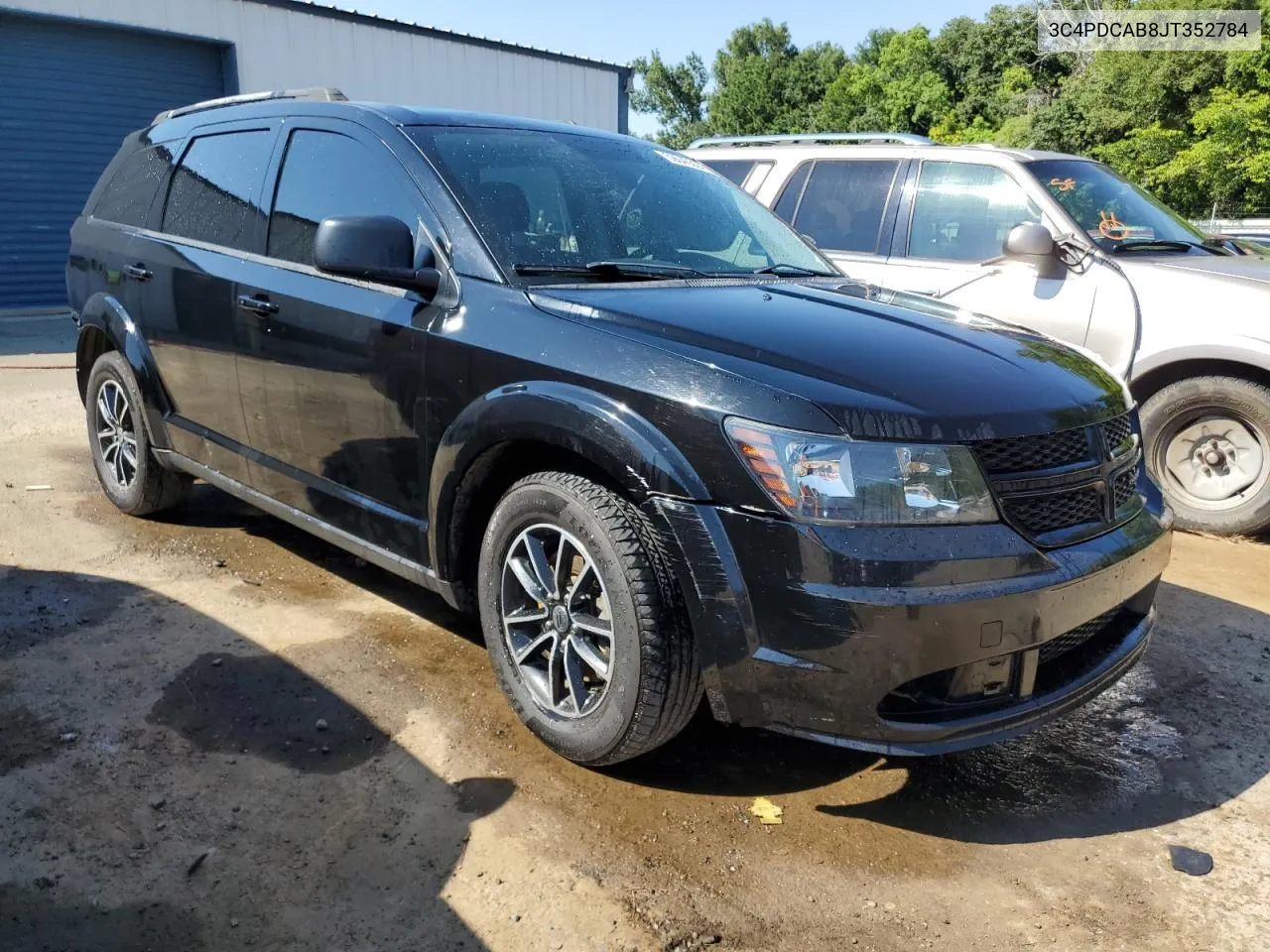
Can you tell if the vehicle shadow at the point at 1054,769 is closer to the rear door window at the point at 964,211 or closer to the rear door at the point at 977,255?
the rear door at the point at 977,255

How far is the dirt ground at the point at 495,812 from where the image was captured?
7.65ft

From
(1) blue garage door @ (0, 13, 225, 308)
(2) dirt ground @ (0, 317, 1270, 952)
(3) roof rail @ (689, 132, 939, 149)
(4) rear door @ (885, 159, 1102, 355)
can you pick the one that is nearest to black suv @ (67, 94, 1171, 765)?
(2) dirt ground @ (0, 317, 1270, 952)

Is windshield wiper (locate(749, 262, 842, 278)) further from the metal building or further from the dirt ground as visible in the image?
the metal building

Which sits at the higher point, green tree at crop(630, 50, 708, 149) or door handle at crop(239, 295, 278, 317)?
green tree at crop(630, 50, 708, 149)

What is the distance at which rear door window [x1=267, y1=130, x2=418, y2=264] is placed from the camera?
3363 millimetres

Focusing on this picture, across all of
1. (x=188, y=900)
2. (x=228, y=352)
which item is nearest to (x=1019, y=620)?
(x=188, y=900)

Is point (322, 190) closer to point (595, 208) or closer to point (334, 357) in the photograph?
point (334, 357)

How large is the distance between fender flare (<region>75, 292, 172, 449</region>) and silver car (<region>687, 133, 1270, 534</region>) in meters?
3.52

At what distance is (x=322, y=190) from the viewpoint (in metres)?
3.63

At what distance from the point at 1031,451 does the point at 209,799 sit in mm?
2333

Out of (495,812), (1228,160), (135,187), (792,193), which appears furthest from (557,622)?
(1228,160)

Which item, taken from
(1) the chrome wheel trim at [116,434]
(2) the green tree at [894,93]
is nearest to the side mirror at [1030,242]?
(1) the chrome wheel trim at [116,434]

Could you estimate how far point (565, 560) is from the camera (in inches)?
112

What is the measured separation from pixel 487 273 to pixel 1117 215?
4.23 m
